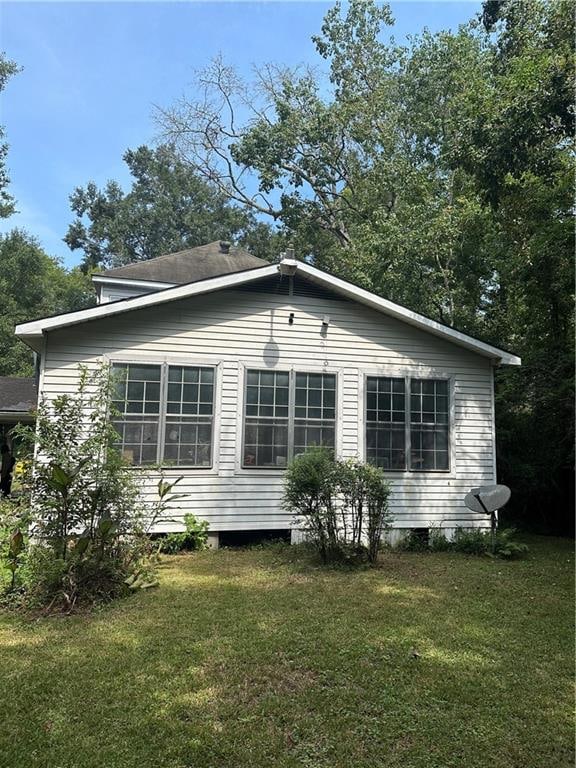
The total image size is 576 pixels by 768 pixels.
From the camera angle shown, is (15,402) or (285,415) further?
(15,402)

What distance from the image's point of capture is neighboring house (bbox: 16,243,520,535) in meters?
7.45

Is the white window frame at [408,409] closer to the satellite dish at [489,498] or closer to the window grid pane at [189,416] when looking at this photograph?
the satellite dish at [489,498]

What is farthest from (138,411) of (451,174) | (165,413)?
(451,174)

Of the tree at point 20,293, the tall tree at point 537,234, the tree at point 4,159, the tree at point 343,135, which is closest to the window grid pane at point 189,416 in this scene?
the tall tree at point 537,234

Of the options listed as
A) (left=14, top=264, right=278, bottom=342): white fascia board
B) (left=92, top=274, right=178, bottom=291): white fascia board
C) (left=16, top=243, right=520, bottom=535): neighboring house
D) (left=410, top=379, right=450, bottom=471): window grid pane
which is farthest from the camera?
(left=92, top=274, right=178, bottom=291): white fascia board

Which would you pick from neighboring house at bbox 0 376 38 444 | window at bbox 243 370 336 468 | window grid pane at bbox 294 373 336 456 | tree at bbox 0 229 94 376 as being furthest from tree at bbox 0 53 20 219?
window grid pane at bbox 294 373 336 456

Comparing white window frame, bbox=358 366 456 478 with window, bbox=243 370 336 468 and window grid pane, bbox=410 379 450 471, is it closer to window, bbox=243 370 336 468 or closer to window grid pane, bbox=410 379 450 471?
window grid pane, bbox=410 379 450 471

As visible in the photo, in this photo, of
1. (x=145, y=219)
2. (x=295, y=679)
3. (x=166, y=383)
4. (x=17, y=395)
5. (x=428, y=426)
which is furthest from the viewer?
(x=145, y=219)

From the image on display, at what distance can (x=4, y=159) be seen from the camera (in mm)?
23172

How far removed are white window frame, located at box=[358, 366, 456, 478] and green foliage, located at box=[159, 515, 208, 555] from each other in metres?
2.71

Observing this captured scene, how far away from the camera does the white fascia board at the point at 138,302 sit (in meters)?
6.92

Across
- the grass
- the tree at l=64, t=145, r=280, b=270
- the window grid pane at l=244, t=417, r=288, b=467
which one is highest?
the tree at l=64, t=145, r=280, b=270

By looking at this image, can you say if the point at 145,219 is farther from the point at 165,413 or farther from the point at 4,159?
the point at 165,413

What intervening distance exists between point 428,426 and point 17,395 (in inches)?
474
